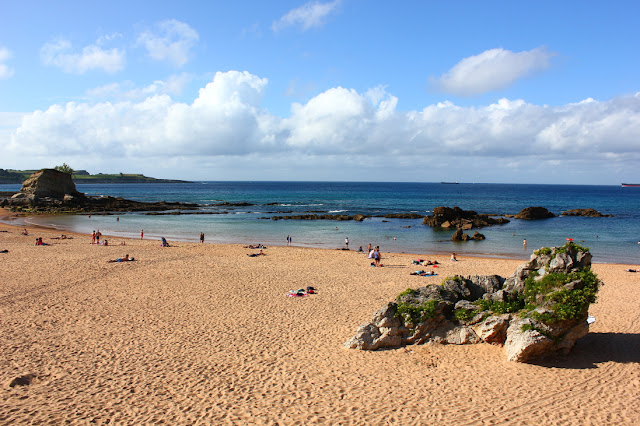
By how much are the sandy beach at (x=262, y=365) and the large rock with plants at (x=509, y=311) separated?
45 cm

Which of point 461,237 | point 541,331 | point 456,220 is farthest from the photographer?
point 456,220

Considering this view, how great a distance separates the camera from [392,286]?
69.1ft

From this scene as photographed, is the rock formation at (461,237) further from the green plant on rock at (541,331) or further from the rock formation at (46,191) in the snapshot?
the rock formation at (46,191)

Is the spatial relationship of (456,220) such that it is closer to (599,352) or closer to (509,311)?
(599,352)

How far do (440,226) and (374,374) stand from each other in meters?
46.3

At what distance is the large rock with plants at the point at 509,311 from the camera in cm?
1078

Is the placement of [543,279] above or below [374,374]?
above

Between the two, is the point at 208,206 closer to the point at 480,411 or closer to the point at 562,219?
the point at 562,219

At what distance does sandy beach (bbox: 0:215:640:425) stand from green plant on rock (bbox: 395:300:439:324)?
33.6 inches

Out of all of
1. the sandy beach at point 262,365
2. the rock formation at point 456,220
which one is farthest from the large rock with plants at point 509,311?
the rock formation at point 456,220

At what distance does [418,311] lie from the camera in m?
12.4

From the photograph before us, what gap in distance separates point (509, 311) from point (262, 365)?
738 centimetres

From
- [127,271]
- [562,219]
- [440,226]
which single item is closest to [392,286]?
[127,271]

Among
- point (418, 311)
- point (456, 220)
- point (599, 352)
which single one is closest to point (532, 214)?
A: point (456, 220)
